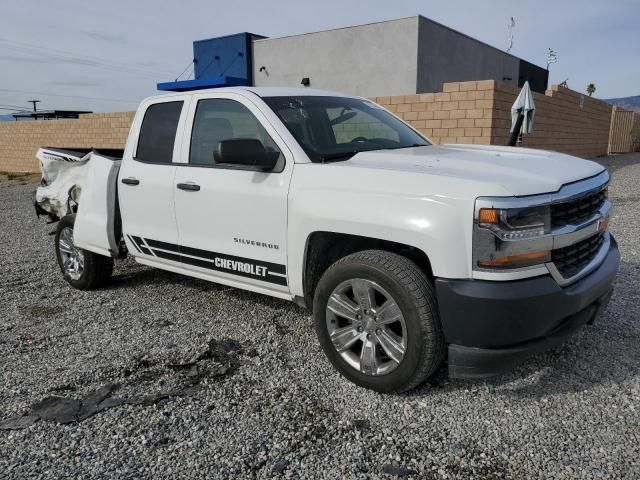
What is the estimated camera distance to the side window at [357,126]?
428cm

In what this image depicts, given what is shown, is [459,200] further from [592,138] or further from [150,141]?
[592,138]

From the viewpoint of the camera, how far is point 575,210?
3092 mm

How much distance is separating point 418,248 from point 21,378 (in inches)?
109

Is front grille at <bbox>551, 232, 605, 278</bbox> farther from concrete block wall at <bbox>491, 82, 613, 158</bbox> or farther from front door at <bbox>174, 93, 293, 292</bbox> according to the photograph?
concrete block wall at <bbox>491, 82, 613, 158</bbox>

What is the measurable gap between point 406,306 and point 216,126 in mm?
2219

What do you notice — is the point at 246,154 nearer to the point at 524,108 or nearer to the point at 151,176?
the point at 151,176

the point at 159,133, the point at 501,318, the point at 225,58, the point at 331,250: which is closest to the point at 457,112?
the point at 159,133

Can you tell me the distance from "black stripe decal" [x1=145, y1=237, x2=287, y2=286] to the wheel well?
202mm

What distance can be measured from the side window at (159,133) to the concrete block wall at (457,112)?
21.4ft

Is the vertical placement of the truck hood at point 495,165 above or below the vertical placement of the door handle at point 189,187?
above

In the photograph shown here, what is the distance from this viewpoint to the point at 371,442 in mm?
2846

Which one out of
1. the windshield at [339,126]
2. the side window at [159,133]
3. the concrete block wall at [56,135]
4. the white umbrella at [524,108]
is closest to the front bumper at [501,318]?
the windshield at [339,126]

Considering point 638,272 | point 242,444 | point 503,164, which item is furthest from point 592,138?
point 242,444

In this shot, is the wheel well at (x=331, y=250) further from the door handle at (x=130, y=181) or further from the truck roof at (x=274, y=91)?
the door handle at (x=130, y=181)
